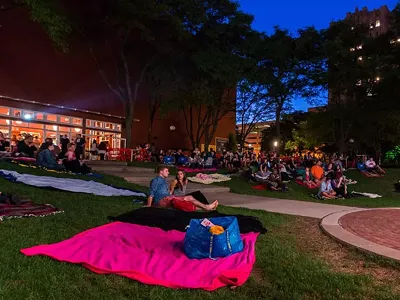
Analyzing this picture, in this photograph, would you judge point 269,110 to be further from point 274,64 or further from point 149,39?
point 149,39

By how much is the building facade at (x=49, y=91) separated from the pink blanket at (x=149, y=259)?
53.2ft

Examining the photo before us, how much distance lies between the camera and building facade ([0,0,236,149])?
63.5 feet

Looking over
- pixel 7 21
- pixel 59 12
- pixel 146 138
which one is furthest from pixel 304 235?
pixel 146 138

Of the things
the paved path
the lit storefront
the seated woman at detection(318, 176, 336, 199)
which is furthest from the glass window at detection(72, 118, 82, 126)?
the seated woman at detection(318, 176, 336, 199)

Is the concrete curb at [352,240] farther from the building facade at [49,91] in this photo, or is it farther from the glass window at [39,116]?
the glass window at [39,116]

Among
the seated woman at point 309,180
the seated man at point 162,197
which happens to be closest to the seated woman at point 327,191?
the seated woman at point 309,180

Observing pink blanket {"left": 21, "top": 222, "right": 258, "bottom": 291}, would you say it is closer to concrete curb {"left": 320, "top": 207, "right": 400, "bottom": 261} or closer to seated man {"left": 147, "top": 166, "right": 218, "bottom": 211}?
concrete curb {"left": 320, "top": 207, "right": 400, "bottom": 261}

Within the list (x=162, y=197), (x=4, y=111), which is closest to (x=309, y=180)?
(x=162, y=197)

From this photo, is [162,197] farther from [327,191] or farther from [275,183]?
[275,183]

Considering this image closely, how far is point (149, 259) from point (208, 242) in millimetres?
697

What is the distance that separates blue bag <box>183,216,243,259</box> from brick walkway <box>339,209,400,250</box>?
8.13 ft

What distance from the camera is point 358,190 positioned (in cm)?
1606

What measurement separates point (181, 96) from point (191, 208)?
1800 cm

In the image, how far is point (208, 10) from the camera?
79.0 feet
